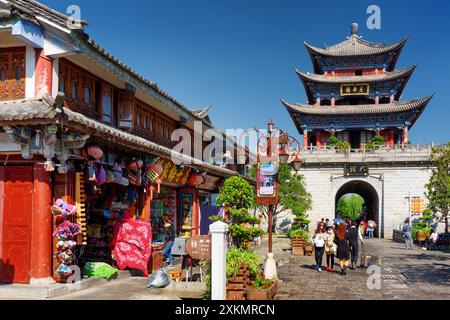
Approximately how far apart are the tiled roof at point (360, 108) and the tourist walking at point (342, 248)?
26.3 m

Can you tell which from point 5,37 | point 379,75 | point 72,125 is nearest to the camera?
point 72,125

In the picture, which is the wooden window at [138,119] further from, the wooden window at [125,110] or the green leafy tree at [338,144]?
the green leafy tree at [338,144]

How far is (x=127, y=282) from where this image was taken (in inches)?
409

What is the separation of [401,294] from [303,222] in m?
16.9

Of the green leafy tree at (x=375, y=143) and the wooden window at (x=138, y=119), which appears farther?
the green leafy tree at (x=375, y=143)

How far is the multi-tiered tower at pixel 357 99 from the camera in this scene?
38375 mm

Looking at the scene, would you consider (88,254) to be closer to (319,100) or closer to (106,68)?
(106,68)

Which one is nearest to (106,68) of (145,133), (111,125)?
(111,125)

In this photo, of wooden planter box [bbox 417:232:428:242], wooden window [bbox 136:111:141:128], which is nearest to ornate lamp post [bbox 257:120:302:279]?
wooden window [bbox 136:111:141:128]

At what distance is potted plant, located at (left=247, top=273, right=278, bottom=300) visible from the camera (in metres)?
8.59

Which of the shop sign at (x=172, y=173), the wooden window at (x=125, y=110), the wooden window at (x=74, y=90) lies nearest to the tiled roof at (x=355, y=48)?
the shop sign at (x=172, y=173)

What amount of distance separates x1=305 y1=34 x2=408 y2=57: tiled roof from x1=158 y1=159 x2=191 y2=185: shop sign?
94.1 feet

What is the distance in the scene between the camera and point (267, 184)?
41.2ft

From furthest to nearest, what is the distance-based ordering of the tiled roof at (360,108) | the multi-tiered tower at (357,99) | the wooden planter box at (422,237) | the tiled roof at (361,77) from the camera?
the multi-tiered tower at (357,99), the tiled roof at (361,77), the tiled roof at (360,108), the wooden planter box at (422,237)
